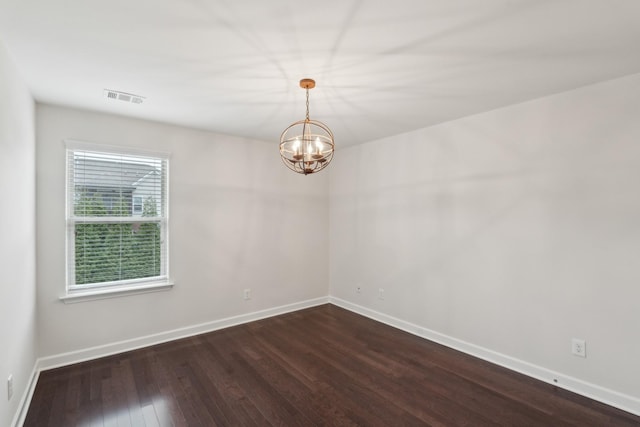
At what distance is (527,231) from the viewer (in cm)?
287

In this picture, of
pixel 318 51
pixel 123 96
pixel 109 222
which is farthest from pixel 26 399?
pixel 318 51

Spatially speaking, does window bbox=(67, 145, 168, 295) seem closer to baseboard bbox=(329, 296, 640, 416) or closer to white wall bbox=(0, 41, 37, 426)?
white wall bbox=(0, 41, 37, 426)

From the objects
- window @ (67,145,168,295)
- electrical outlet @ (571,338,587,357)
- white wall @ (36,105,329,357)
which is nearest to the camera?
electrical outlet @ (571,338,587,357)

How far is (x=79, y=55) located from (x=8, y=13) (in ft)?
1.46

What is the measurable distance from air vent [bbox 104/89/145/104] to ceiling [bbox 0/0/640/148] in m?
0.10

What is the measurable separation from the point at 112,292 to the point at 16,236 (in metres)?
1.20

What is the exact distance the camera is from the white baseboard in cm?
241

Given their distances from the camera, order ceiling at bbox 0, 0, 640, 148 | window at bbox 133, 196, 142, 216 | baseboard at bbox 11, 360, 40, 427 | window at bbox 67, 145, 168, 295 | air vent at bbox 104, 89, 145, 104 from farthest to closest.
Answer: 1. window at bbox 133, 196, 142, 216
2. window at bbox 67, 145, 168, 295
3. air vent at bbox 104, 89, 145, 104
4. baseboard at bbox 11, 360, 40, 427
5. ceiling at bbox 0, 0, 640, 148

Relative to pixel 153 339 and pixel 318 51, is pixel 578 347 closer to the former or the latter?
pixel 318 51

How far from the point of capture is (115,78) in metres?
2.40

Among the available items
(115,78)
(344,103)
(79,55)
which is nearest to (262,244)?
(344,103)

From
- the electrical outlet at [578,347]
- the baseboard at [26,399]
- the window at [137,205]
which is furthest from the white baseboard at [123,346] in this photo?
the electrical outlet at [578,347]

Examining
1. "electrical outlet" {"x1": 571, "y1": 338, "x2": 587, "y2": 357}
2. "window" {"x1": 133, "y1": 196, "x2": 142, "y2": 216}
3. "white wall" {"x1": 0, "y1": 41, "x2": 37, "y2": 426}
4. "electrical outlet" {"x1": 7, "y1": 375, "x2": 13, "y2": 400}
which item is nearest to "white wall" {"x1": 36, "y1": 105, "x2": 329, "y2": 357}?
"white wall" {"x1": 0, "y1": 41, "x2": 37, "y2": 426}

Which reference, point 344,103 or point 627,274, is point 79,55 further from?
point 627,274
